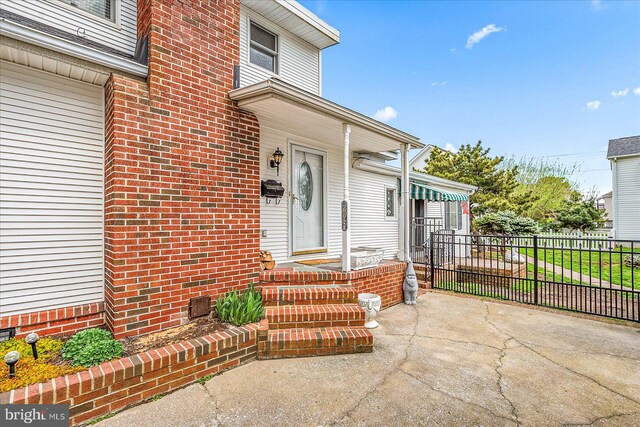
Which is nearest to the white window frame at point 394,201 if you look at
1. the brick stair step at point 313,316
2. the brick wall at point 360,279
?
the brick wall at point 360,279

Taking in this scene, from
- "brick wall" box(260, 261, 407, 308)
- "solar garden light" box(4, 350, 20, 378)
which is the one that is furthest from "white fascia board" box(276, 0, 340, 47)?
"solar garden light" box(4, 350, 20, 378)

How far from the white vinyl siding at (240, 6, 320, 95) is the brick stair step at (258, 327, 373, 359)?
4909mm

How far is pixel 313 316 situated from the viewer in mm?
3877

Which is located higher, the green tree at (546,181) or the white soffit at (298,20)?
the white soffit at (298,20)

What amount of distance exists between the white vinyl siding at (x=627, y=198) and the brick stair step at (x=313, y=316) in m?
19.6

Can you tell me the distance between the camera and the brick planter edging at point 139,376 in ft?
7.31

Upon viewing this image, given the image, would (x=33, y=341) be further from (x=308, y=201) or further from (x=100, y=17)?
(x=308, y=201)

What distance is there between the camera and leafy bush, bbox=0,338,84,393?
2303mm

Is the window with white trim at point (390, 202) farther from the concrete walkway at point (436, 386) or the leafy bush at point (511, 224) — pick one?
the leafy bush at point (511, 224)

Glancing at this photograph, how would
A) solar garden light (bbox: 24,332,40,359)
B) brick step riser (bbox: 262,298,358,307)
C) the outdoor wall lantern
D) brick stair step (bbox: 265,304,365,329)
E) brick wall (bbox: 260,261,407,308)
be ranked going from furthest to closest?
the outdoor wall lantern, brick wall (bbox: 260,261,407,308), brick step riser (bbox: 262,298,358,307), brick stair step (bbox: 265,304,365,329), solar garden light (bbox: 24,332,40,359)

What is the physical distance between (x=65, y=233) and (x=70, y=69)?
1852 mm

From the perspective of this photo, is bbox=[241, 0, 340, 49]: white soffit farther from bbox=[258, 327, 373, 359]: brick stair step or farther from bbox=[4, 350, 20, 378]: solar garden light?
bbox=[4, 350, 20, 378]: solar garden light

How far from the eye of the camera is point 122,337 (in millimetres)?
3168

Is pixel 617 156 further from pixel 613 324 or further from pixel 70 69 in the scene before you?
pixel 70 69
